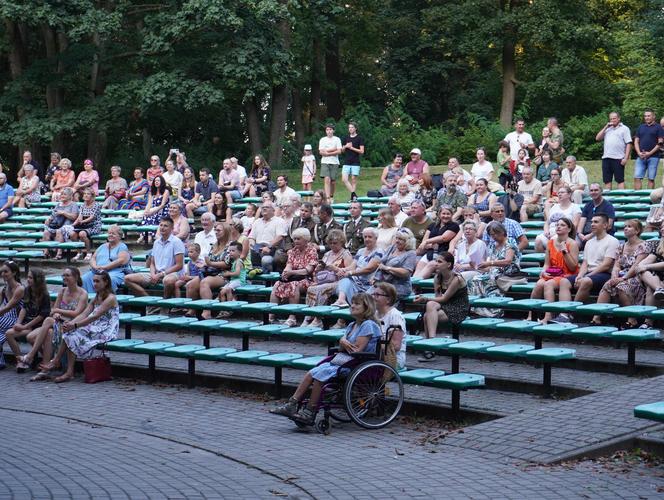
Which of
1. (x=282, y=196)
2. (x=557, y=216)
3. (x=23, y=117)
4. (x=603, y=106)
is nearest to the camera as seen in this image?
(x=557, y=216)

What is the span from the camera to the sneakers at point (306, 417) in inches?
422

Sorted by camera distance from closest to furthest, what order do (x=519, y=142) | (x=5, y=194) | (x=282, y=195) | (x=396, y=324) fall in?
(x=396, y=324)
(x=282, y=195)
(x=519, y=142)
(x=5, y=194)

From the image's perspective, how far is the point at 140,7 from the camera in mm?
35688

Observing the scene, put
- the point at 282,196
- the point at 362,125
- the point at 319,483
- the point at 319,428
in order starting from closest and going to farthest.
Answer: the point at 319,483 → the point at 319,428 → the point at 282,196 → the point at 362,125

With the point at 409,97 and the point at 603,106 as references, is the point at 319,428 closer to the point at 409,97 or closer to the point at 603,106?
the point at 603,106

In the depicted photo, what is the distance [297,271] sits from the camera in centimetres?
1623

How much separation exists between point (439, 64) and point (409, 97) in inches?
74.2

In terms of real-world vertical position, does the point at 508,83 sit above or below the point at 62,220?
above

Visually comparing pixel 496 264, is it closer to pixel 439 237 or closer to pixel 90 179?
pixel 439 237

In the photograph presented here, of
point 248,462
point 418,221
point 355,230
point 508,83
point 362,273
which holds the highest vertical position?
point 508,83

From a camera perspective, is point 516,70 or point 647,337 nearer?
point 647,337

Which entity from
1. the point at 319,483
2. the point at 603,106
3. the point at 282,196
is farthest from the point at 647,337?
the point at 603,106

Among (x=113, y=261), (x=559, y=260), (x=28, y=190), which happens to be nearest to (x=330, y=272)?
(x=559, y=260)

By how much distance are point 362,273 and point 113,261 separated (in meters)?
4.51
